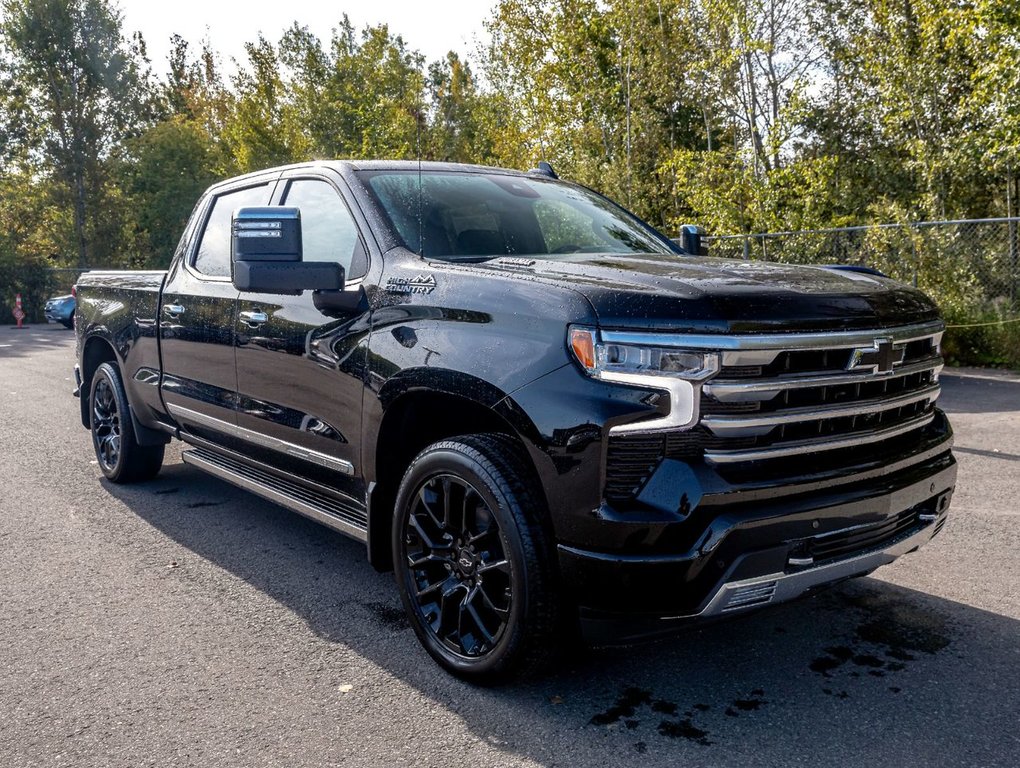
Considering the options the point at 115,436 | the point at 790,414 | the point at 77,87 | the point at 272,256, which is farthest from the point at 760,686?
the point at 77,87

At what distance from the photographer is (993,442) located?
6949 millimetres

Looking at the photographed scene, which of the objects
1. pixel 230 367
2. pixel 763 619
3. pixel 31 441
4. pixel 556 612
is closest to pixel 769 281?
pixel 556 612

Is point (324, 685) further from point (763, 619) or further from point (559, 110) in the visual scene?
point (559, 110)

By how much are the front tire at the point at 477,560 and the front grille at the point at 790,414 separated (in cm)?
39

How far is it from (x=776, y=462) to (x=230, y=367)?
2873 millimetres

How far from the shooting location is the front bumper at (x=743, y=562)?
8.46 feet

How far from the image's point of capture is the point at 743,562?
102 inches

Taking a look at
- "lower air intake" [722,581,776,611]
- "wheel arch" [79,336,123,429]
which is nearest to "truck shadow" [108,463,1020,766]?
"lower air intake" [722,581,776,611]

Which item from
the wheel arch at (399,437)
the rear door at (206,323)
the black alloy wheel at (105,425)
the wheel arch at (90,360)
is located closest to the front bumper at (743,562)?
the wheel arch at (399,437)

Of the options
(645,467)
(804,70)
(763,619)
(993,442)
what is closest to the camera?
(645,467)

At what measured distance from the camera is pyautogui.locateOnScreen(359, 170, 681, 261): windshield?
12.6ft

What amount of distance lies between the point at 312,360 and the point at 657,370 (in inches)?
69.7

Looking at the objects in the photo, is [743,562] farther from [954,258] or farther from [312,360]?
[954,258]

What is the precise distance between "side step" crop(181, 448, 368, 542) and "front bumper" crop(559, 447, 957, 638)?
1.27m
